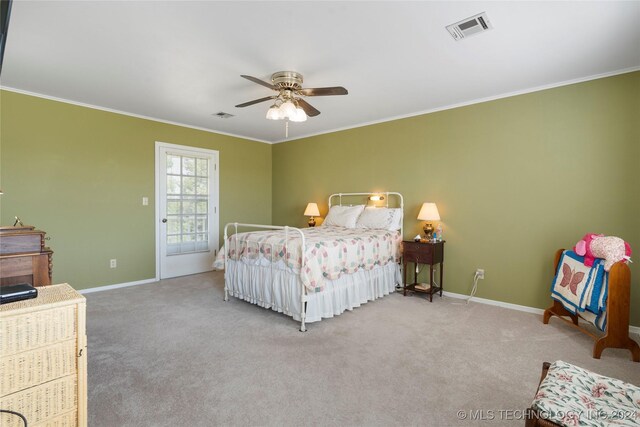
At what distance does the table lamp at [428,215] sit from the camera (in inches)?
161

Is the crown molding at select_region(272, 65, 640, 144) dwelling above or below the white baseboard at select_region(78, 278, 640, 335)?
above

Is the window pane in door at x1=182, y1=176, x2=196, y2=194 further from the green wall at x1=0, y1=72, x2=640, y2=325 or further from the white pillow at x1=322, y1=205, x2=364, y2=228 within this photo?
the white pillow at x1=322, y1=205, x2=364, y2=228

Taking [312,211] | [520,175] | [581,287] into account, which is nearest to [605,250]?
[581,287]

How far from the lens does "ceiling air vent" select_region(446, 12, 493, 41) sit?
223 cm

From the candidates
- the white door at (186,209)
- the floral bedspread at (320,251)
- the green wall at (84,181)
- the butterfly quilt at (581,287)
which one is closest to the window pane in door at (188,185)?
the white door at (186,209)

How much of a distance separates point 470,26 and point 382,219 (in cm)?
262

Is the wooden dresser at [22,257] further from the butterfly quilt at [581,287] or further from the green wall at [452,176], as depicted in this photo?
the butterfly quilt at [581,287]

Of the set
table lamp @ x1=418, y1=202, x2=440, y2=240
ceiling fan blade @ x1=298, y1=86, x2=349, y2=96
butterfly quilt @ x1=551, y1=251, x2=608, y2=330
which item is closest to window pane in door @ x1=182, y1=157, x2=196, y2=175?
ceiling fan blade @ x1=298, y1=86, x2=349, y2=96

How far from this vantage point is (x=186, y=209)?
531 centimetres

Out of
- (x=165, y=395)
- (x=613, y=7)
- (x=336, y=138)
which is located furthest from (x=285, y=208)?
(x=613, y=7)

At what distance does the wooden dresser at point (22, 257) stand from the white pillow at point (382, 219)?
3530 mm

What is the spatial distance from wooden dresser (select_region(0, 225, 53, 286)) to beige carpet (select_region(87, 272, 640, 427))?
80cm

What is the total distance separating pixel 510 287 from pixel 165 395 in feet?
12.1

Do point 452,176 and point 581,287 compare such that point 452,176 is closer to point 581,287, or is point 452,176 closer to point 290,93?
point 581,287
